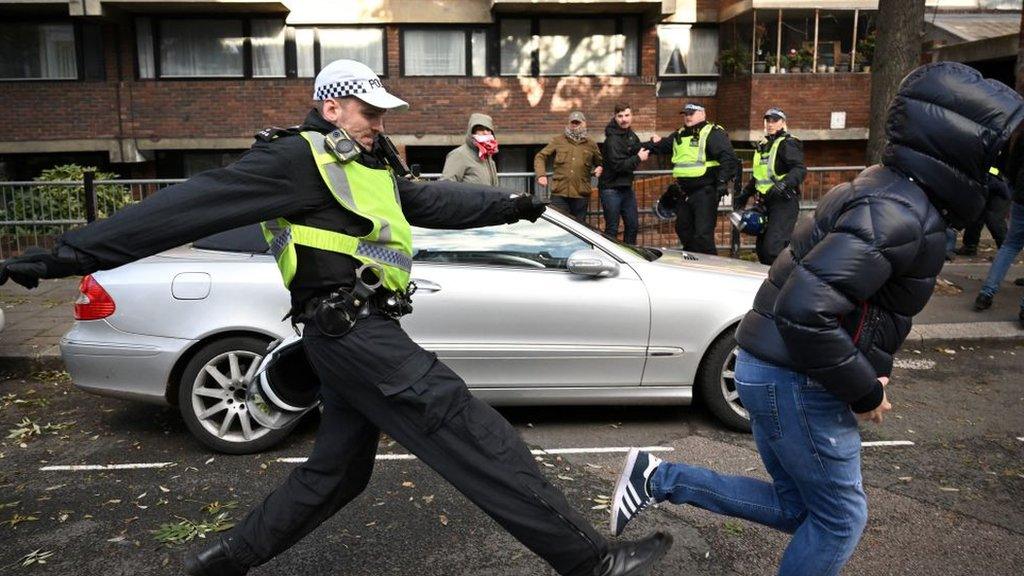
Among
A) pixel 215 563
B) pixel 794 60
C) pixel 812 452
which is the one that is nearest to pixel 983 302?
pixel 812 452

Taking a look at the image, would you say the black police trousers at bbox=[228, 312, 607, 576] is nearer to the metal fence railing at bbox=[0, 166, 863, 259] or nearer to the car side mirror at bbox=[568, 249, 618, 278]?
the car side mirror at bbox=[568, 249, 618, 278]

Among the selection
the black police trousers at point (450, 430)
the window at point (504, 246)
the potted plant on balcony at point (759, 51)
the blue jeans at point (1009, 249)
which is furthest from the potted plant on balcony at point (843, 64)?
the black police trousers at point (450, 430)

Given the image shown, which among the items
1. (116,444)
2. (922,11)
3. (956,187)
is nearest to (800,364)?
(956,187)

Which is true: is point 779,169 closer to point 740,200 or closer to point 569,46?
point 740,200

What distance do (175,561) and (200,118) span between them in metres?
14.7

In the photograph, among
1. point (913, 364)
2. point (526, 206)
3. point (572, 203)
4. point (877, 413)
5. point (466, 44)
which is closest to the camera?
point (877, 413)

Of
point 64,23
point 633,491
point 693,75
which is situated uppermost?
point 64,23

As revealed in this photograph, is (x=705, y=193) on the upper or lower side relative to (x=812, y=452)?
upper

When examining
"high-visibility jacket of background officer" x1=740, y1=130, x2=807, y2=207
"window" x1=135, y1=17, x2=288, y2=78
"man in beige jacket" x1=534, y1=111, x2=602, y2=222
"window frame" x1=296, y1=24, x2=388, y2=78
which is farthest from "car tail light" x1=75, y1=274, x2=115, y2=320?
"window" x1=135, y1=17, x2=288, y2=78

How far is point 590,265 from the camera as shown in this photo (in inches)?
208

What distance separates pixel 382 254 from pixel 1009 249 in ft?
24.4

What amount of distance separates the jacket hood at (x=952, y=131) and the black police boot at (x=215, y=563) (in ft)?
8.41

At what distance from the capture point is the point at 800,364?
264 centimetres

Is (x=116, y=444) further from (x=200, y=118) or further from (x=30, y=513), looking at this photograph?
(x=200, y=118)
